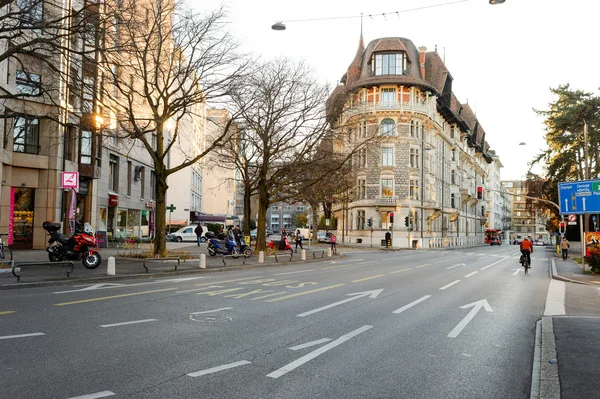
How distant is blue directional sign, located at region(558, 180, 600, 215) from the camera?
24.5 meters

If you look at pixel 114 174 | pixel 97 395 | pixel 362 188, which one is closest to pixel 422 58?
pixel 362 188

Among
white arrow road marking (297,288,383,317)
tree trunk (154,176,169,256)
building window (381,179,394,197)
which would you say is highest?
building window (381,179,394,197)

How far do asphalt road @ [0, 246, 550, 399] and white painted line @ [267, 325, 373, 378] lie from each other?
2 cm

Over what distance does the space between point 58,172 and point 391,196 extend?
3947 cm

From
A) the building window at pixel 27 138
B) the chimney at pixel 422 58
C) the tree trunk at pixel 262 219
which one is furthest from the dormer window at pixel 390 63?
the building window at pixel 27 138

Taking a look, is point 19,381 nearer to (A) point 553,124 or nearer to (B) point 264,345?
(B) point 264,345

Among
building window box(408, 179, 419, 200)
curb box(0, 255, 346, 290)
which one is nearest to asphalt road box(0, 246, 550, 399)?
curb box(0, 255, 346, 290)

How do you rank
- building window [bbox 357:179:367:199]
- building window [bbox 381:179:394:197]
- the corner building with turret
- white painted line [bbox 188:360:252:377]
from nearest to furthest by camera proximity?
1. white painted line [bbox 188:360:252:377]
2. the corner building with turret
3. building window [bbox 381:179:394:197]
4. building window [bbox 357:179:367:199]

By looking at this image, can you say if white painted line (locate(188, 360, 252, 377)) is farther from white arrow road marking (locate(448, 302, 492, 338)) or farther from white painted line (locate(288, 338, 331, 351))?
white arrow road marking (locate(448, 302, 492, 338))

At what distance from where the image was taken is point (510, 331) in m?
8.88

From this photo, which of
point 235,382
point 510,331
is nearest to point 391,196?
point 510,331

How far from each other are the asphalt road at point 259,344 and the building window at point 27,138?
15770 mm

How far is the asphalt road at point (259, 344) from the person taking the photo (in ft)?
Result: 17.2

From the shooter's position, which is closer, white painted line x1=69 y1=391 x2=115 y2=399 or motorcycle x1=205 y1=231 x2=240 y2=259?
white painted line x1=69 y1=391 x2=115 y2=399
